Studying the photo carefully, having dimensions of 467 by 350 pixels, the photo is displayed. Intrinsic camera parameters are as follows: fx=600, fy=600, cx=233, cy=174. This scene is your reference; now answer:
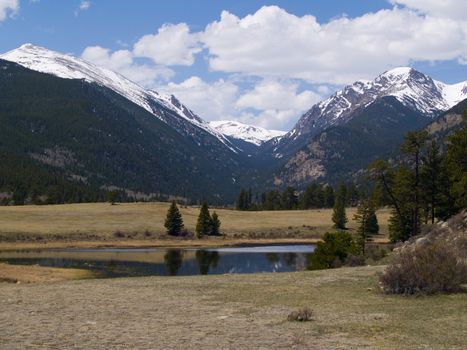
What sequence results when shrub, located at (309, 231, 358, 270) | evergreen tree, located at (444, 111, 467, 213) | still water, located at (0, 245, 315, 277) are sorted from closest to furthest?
shrub, located at (309, 231, 358, 270) → evergreen tree, located at (444, 111, 467, 213) → still water, located at (0, 245, 315, 277)

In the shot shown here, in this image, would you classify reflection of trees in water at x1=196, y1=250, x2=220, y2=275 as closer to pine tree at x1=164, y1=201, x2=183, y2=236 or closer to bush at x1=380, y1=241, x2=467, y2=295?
pine tree at x1=164, y1=201, x2=183, y2=236

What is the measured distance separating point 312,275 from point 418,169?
131ft

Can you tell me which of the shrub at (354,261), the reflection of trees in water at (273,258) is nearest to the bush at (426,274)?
the shrub at (354,261)

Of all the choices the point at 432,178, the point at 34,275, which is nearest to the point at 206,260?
the point at 432,178

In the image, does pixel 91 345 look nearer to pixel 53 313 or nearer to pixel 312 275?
pixel 53 313

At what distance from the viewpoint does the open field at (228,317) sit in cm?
1592

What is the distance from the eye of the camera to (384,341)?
15945 millimetres

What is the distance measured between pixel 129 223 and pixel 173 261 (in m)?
55.9

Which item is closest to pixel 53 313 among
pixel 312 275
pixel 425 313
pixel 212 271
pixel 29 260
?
pixel 425 313

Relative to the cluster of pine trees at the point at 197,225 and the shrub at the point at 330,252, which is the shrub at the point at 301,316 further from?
the cluster of pine trees at the point at 197,225

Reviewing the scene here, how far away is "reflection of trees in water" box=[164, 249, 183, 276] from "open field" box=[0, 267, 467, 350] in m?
38.3

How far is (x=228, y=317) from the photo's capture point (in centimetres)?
2019

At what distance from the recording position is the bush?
23828mm

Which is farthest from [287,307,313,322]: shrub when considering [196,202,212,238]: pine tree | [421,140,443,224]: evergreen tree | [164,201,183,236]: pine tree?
[164,201,183,236]: pine tree
